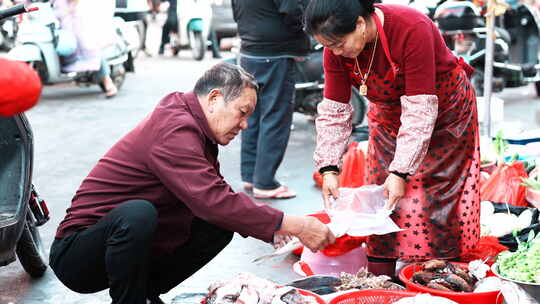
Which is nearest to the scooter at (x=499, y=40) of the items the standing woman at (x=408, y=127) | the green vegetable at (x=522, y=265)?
the standing woman at (x=408, y=127)

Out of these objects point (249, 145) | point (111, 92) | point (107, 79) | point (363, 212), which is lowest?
point (111, 92)

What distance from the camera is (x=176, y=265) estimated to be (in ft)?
11.3

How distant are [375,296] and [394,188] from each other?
47cm

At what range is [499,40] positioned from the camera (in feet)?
31.7

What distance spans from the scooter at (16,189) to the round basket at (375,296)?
154 centimetres

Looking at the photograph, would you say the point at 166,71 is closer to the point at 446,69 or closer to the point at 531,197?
the point at 531,197

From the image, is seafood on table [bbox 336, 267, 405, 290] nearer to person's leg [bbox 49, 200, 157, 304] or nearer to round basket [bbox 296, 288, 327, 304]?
round basket [bbox 296, 288, 327, 304]

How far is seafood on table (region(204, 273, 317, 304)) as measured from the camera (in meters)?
3.10

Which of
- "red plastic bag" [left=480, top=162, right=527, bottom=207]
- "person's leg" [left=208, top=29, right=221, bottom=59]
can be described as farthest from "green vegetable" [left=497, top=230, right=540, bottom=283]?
"person's leg" [left=208, top=29, right=221, bottom=59]

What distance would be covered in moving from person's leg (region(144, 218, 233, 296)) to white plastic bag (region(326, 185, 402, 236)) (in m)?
0.53

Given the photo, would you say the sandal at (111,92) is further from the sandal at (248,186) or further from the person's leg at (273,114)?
the person's leg at (273,114)

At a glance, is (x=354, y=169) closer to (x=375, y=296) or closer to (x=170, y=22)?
(x=375, y=296)

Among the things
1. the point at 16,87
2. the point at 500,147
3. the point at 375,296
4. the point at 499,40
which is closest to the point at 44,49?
the point at 499,40

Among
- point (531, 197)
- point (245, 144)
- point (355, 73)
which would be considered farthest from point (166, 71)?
point (355, 73)
